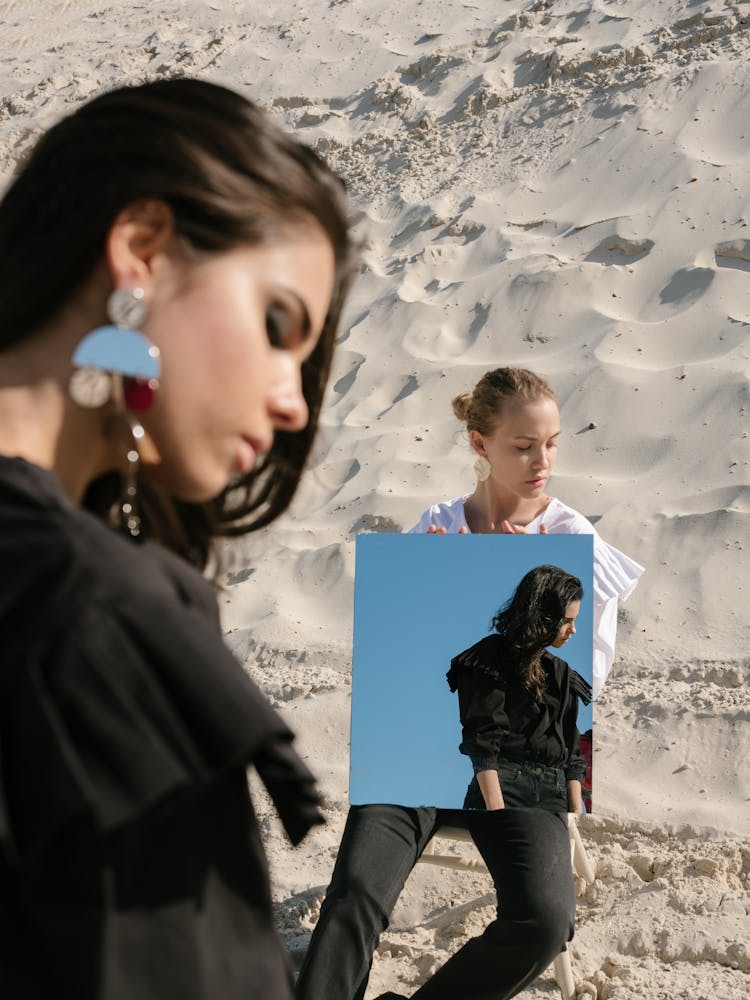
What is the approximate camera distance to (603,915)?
2.84 meters

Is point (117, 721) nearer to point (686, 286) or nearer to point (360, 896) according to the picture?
point (360, 896)

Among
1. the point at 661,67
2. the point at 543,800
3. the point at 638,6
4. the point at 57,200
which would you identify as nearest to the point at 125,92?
the point at 57,200

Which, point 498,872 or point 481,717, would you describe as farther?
point 481,717

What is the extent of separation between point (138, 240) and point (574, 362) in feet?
13.3

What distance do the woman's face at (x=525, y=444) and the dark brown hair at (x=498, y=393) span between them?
2cm

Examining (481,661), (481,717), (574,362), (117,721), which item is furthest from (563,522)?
(117,721)

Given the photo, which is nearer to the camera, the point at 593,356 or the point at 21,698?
the point at 21,698

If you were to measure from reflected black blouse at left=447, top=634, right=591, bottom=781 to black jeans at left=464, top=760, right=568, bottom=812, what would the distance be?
18 mm

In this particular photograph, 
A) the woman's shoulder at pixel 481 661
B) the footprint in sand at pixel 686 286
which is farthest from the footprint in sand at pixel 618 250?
the woman's shoulder at pixel 481 661

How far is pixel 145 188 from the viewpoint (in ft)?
2.82

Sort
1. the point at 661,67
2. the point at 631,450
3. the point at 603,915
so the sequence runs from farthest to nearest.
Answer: the point at 661,67
the point at 631,450
the point at 603,915

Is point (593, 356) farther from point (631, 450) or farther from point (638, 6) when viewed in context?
point (638, 6)

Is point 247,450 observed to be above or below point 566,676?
above

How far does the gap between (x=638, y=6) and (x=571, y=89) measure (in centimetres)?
71
